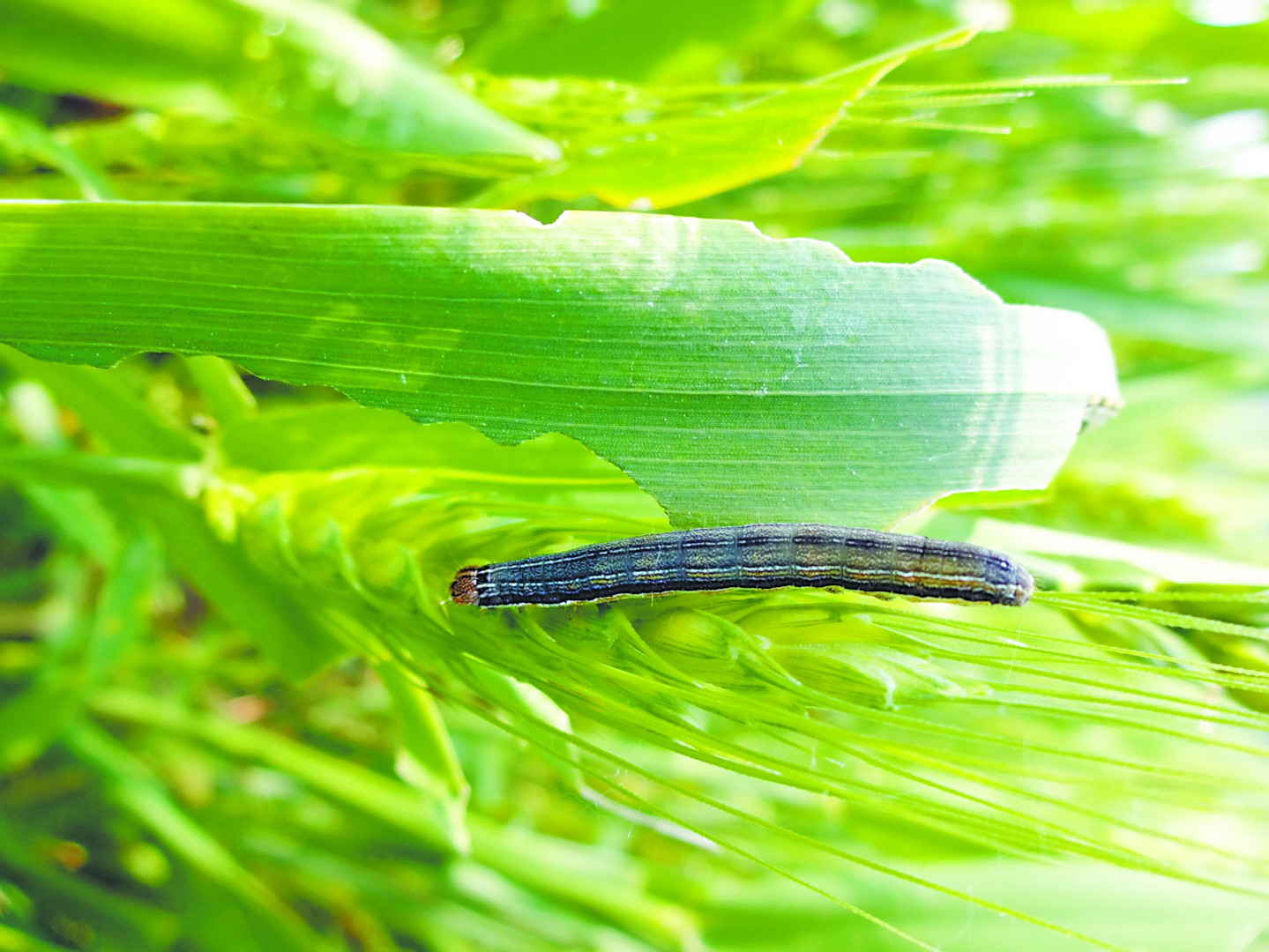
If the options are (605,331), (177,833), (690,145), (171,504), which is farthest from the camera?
(177,833)

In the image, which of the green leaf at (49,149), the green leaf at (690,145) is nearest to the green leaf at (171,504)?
the green leaf at (49,149)

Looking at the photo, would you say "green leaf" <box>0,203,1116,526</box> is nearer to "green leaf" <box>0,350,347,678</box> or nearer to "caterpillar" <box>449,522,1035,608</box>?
"caterpillar" <box>449,522,1035,608</box>

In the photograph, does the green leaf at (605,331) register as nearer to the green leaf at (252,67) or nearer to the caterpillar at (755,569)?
the caterpillar at (755,569)

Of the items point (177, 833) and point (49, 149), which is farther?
point (177, 833)

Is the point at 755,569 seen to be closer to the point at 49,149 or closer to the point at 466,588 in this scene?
the point at 466,588

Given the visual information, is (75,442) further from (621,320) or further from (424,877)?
(621,320)

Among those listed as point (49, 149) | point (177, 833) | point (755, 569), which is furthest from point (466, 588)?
point (177, 833)

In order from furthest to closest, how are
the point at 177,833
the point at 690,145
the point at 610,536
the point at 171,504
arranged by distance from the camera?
the point at 177,833 < the point at 171,504 < the point at 690,145 < the point at 610,536
